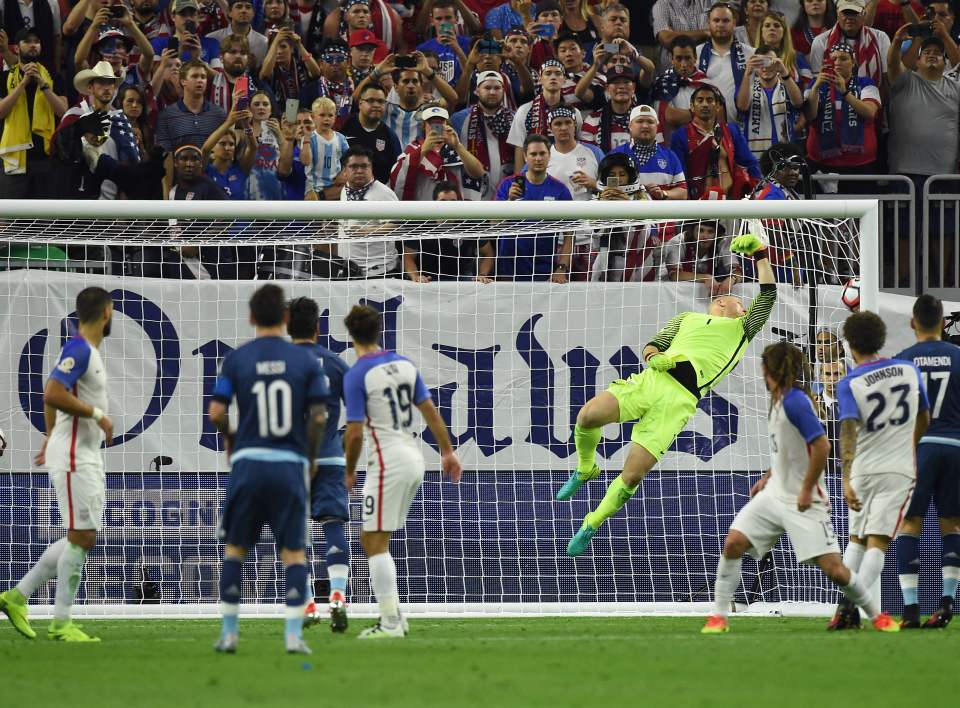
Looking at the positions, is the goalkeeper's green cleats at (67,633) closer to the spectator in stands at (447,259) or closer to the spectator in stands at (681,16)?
the spectator in stands at (447,259)

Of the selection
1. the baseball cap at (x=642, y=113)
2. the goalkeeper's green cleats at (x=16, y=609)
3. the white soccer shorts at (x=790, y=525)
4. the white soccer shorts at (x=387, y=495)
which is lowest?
the goalkeeper's green cleats at (x=16, y=609)

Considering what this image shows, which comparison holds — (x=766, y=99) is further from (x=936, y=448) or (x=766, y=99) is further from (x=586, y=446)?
(x=936, y=448)

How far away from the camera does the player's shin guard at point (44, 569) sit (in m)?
9.11

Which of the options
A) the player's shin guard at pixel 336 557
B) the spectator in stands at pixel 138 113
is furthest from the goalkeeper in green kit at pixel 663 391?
the spectator in stands at pixel 138 113

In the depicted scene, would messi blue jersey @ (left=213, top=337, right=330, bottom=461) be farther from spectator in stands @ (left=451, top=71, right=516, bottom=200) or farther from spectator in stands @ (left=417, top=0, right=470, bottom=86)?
spectator in stands @ (left=417, top=0, right=470, bottom=86)

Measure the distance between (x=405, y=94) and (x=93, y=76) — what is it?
314 cm

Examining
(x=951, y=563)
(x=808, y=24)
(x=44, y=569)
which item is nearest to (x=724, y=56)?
(x=808, y=24)

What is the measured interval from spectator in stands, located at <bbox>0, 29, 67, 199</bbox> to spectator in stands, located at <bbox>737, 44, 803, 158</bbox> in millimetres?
7134

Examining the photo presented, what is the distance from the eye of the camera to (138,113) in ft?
47.2

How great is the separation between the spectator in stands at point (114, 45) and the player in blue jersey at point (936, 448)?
8670mm

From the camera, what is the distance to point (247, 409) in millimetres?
7551

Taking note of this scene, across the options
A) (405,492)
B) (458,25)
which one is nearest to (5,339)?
(405,492)

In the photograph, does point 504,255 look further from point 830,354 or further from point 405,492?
point 405,492

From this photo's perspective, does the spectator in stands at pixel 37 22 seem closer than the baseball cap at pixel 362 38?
Yes
